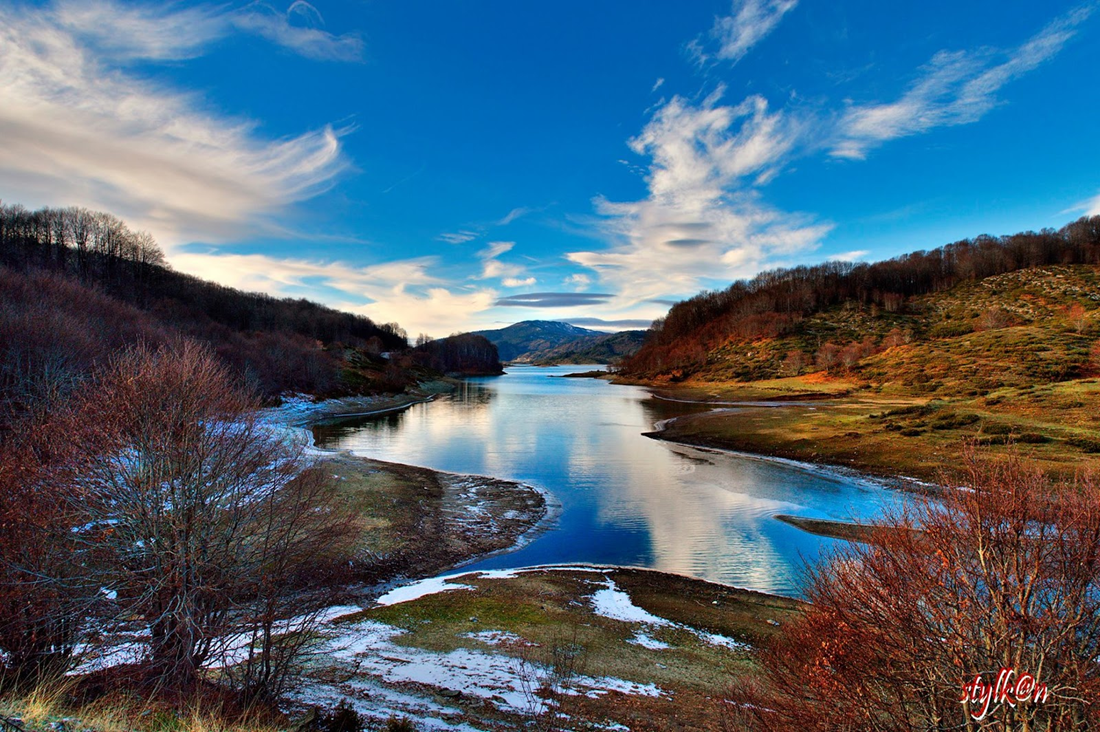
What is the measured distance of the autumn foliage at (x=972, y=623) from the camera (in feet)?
19.6

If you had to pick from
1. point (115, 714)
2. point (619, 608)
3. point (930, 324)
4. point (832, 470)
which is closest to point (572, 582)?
point (619, 608)

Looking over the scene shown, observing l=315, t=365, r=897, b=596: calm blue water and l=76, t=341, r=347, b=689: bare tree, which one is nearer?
l=76, t=341, r=347, b=689: bare tree

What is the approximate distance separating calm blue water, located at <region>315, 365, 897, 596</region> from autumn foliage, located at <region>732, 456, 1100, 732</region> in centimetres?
1190

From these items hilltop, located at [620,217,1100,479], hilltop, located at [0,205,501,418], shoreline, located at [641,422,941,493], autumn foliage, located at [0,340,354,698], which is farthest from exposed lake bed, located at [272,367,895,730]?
hilltop, located at [0,205,501,418]

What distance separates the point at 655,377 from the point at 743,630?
492 ft

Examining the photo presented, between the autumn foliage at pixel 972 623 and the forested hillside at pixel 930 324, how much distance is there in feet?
263

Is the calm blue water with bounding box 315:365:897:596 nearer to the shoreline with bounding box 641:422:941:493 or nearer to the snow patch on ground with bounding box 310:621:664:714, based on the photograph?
the shoreline with bounding box 641:422:941:493

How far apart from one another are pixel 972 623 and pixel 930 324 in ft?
536

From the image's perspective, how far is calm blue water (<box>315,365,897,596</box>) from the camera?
2125cm

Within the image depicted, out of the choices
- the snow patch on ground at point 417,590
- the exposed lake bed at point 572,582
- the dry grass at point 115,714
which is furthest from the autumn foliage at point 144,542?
the snow patch on ground at point 417,590

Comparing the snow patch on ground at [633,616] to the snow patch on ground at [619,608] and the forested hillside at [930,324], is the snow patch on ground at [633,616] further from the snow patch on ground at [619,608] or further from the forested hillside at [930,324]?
the forested hillside at [930,324]

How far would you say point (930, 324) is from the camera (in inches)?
5320

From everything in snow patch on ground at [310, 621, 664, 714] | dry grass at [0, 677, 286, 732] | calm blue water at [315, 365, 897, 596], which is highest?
dry grass at [0, 677, 286, 732]

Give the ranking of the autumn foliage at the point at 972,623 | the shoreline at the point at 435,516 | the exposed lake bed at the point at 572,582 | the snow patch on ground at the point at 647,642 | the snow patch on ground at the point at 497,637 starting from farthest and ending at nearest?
the shoreline at the point at 435,516 < the snow patch on ground at the point at 647,642 < the snow patch on ground at the point at 497,637 < the exposed lake bed at the point at 572,582 < the autumn foliage at the point at 972,623
